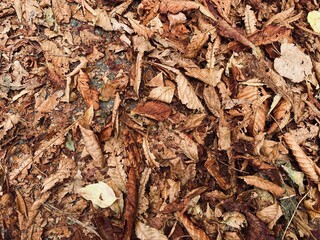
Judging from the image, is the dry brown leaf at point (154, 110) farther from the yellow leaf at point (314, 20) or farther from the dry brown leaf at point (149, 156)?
the yellow leaf at point (314, 20)

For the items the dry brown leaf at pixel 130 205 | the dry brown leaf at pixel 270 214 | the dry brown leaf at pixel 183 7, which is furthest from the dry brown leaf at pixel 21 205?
the dry brown leaf at pixel 183 7

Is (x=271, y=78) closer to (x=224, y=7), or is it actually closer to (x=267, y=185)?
(x=224, y=7)

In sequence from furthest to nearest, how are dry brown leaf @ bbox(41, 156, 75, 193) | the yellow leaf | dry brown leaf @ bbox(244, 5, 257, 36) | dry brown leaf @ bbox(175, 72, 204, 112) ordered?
the yellow leaf < dry brown leaf @ bbox(244, 5, 257, 36) < dry brown leaf @ bbox(175, 72, 204, 112) < dry brown leaf @ bbox(41, 156, 75, 193)

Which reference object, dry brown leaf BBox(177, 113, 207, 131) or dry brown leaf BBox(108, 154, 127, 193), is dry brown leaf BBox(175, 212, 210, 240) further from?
dry brown leaf BBox(177, 113, 207, 131)

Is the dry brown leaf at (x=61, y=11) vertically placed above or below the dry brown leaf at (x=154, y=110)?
above

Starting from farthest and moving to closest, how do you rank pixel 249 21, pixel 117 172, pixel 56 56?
pixel 249 21 → pixel 56 56 → pixel 117 172

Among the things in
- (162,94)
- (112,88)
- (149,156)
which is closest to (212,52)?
(162,94)

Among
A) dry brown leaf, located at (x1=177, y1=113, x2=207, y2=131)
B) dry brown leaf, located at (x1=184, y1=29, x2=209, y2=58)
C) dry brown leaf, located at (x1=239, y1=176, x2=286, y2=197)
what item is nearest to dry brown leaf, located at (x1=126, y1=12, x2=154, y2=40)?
dry brown leaf, located at (x1=184, y1=29, x2=209, y2=58)
